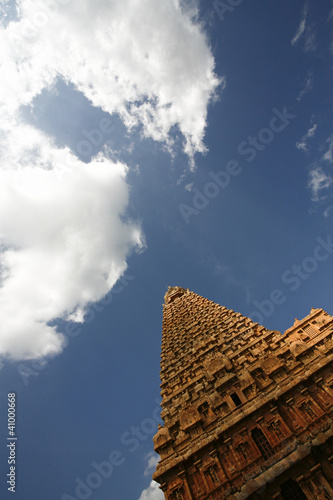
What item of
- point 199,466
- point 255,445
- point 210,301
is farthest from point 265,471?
point 210,301

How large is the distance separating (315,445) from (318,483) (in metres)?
1.58

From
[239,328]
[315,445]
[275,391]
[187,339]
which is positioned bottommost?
[315,445]

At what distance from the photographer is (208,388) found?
883 inches

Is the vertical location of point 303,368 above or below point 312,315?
below

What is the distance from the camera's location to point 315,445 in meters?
14.2

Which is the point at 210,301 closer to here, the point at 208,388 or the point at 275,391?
the point at 208,388

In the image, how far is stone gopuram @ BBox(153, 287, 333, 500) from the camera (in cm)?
1431

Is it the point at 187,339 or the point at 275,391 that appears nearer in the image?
the point at 275,391

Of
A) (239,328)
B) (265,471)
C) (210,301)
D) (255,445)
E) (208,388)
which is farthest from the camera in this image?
(210,301)

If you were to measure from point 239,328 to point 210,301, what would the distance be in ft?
41.8

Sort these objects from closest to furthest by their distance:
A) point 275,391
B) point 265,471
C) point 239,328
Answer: point 265,471, point 275,391, point 239,328

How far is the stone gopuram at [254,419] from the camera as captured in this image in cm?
1431

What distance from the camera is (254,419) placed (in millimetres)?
17719

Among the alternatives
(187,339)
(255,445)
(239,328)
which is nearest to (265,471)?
(255,445)
